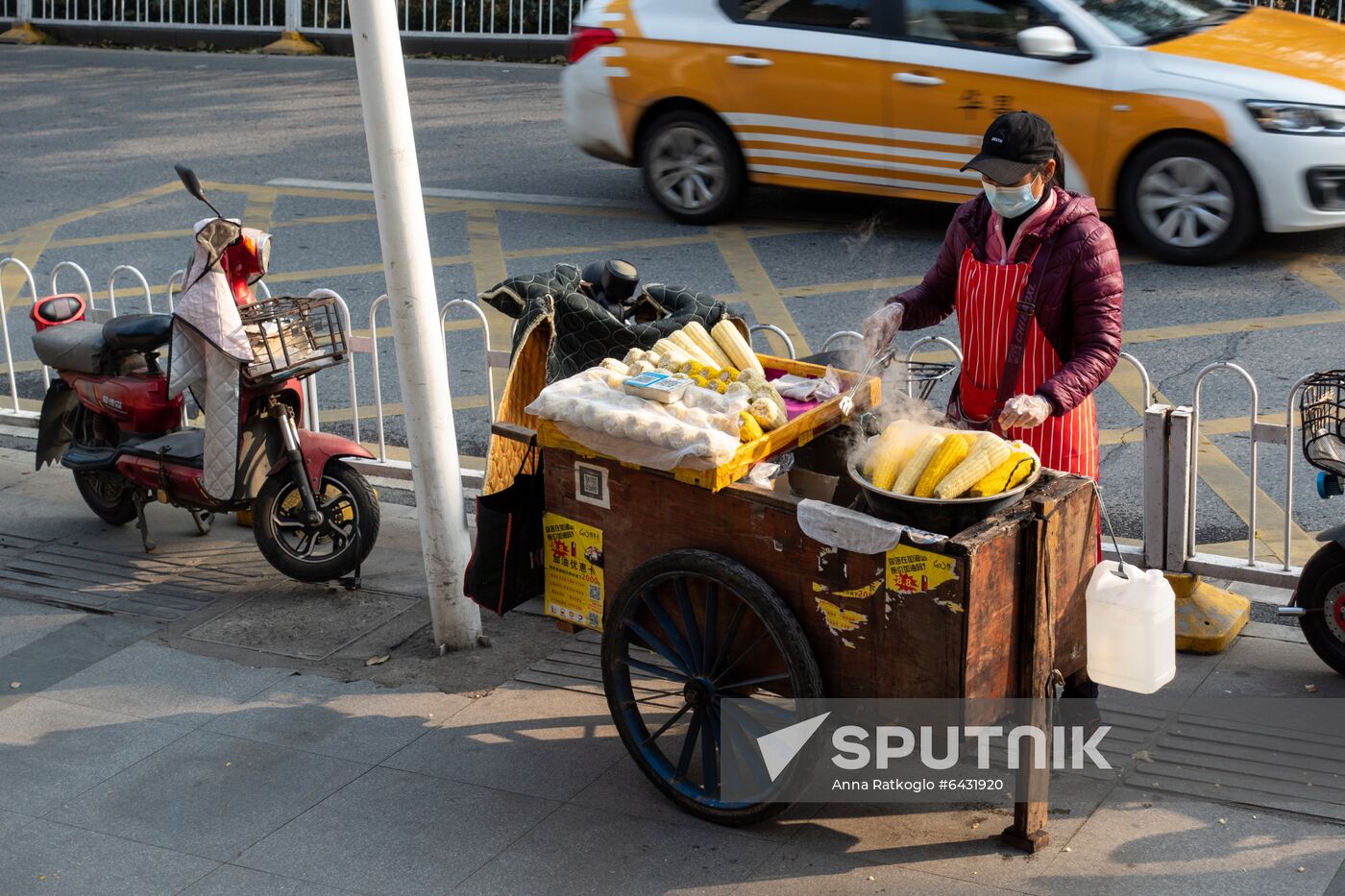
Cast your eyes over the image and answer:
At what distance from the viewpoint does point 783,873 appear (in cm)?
409

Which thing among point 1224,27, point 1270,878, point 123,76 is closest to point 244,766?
point 1270,878

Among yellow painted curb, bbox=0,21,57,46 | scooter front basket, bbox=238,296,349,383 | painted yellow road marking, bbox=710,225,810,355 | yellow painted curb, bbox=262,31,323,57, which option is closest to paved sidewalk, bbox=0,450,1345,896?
scooter front basket, bbox=238,296,349,383

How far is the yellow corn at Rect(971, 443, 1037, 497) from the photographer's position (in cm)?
386

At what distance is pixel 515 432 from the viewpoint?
4594 millimetres

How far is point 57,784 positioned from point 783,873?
2.24m

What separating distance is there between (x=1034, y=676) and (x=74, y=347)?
4.31 metres

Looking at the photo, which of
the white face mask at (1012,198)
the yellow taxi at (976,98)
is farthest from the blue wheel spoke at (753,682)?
the yellow taxi at (976,98)

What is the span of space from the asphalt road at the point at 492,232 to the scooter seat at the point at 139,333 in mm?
1552


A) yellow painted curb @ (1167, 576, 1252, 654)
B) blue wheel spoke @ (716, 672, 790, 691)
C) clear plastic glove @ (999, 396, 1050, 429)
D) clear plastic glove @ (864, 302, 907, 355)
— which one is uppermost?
clear plastic glove @ (864, 302, 907, 355)

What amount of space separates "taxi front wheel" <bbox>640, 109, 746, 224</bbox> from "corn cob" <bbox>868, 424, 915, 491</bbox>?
6.49 meters

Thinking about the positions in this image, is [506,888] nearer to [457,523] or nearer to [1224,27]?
[457,523]

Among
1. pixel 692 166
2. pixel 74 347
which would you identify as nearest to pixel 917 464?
pixel 74 347

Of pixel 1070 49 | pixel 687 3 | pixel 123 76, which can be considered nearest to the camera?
pixel 1070 49

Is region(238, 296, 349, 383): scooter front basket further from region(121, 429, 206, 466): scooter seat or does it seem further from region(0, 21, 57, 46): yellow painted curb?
region(0, 21, 57, 46): yellow painted curb
